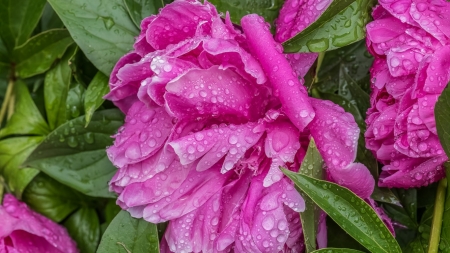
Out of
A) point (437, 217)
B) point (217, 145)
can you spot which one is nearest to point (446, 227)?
point (437, 217)

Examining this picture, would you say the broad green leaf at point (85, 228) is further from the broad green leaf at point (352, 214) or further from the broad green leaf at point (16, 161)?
the broad green leaf at point (352, 214)

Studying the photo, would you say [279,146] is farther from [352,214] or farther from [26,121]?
[26,121]

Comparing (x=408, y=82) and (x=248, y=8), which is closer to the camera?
(x=408, y=82)

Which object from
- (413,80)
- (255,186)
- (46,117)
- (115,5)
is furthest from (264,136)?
(46,117)

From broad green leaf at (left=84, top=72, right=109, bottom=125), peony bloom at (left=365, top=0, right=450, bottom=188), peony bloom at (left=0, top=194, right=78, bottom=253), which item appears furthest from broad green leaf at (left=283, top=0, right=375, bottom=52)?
peony bloom at (left=0, top=194, right=78, bottom=253)

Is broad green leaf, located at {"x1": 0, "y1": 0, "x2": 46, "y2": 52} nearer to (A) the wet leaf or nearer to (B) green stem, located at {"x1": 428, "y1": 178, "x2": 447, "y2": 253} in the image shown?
(A) the wet leaf

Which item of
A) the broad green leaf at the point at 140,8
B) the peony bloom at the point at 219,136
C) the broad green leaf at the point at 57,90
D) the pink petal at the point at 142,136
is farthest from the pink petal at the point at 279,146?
the broad green leaf at the point at 57,90
